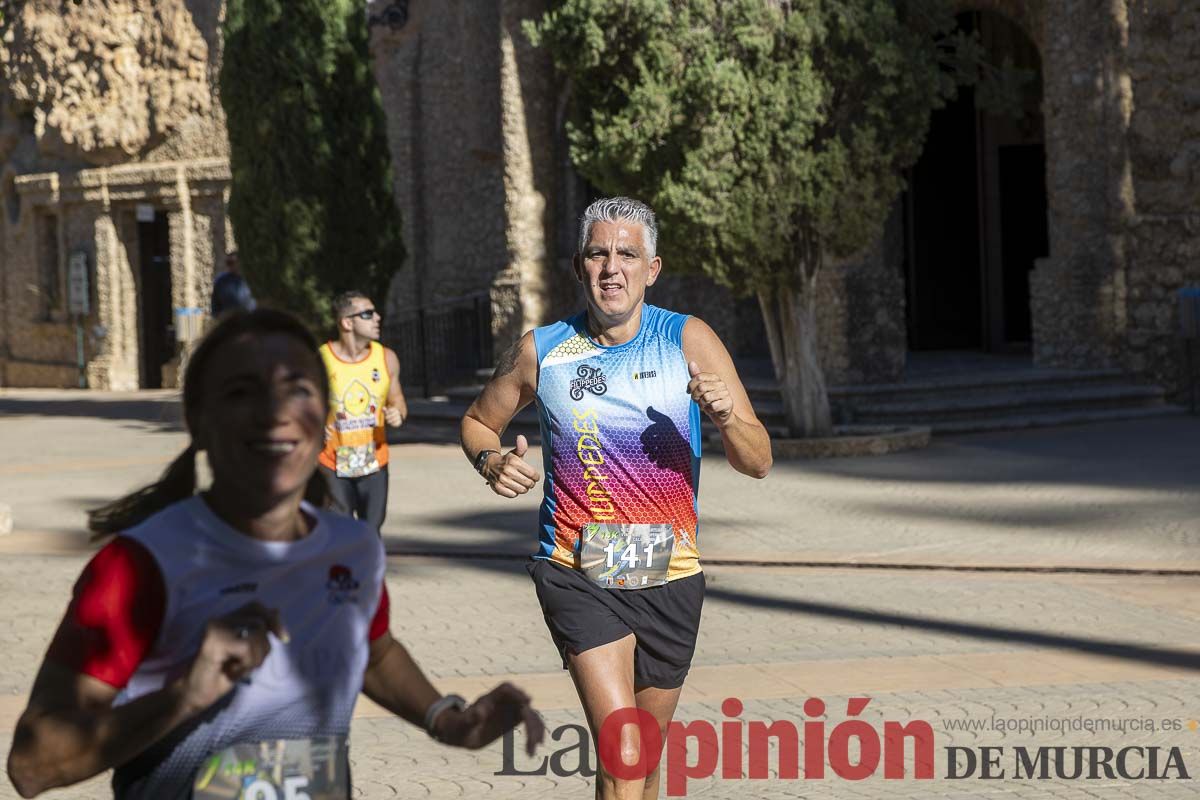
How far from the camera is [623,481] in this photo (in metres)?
4.40

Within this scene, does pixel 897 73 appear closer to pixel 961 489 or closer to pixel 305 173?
pixel 961 489

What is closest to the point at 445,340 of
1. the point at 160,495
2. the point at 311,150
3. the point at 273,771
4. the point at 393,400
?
the point at 311,150

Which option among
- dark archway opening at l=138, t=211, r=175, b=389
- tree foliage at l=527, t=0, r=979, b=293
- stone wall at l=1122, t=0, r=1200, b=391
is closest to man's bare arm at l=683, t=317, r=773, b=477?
tree foliage at l=527, t=0, r=979, b=293

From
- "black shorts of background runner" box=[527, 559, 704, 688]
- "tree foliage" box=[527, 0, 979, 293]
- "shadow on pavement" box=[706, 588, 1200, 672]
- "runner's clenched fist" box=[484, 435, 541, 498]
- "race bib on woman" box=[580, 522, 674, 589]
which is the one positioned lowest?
"shadow on pavement" box=[706, 588, 1200, 672]

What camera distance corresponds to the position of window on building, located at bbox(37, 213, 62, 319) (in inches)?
1284

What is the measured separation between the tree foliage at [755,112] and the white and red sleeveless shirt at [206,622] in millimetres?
12368

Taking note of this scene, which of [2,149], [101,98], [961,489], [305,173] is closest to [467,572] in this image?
[961,489]

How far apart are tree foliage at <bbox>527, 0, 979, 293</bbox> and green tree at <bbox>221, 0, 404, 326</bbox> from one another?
5.30 metres

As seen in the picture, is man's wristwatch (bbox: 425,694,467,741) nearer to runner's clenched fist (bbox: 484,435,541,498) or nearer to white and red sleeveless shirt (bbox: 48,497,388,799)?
white and red sleeveless shirt (bbox: 48,497,388,799)

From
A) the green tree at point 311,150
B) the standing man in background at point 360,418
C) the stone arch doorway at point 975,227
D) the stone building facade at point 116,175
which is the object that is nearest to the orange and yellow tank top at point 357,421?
the standing man in background at point 360,418

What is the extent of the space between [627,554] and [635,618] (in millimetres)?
169

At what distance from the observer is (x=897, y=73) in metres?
14.9

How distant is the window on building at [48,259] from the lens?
32.6 meters

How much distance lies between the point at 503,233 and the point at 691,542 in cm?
1940
